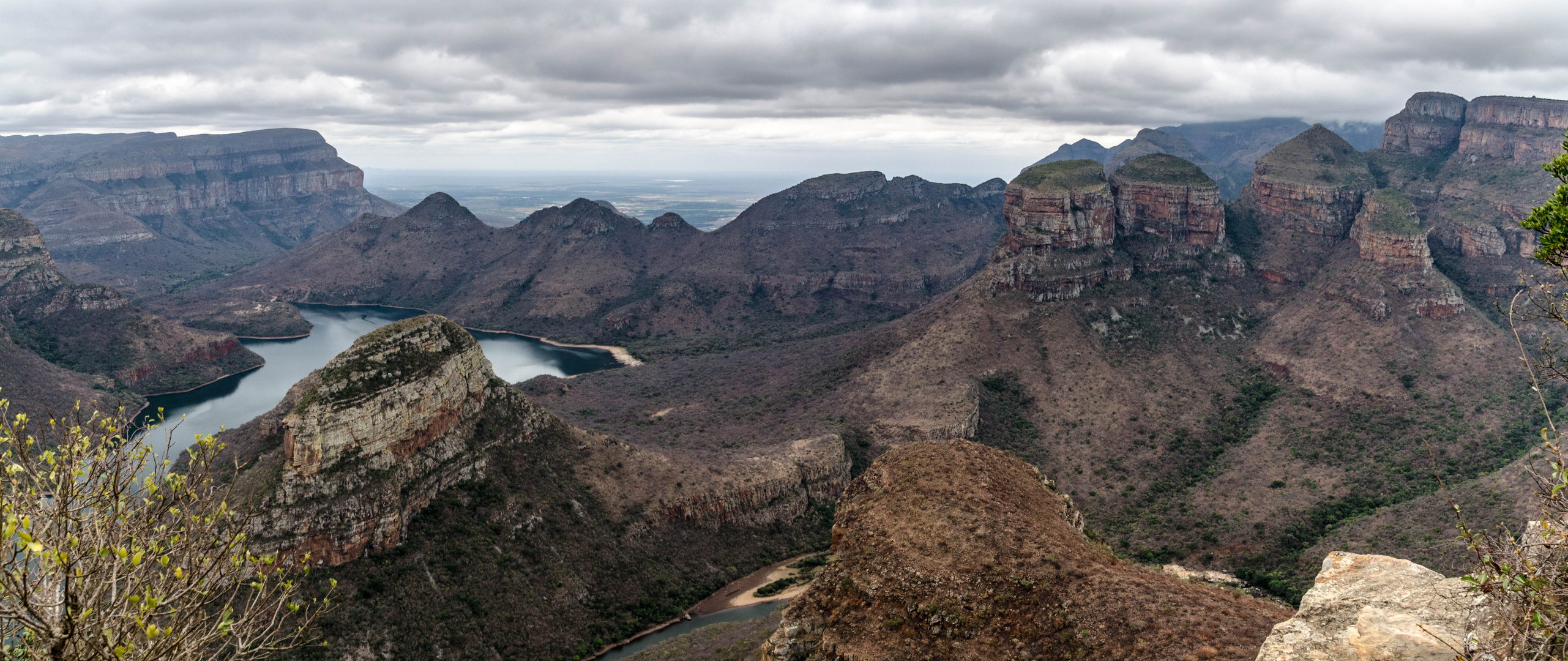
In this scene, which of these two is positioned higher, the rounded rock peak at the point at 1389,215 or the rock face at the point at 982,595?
Result: the rounded rock peak at the point at 1389,215

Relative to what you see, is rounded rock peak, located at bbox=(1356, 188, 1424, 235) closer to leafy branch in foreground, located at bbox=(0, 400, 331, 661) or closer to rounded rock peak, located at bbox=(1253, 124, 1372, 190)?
rounded rock peak, located at bbox=(1253, 124, 1372, 190)

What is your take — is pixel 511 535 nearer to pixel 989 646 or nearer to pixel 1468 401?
pixel 989 646

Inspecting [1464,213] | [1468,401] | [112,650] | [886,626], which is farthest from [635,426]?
[1464,213]

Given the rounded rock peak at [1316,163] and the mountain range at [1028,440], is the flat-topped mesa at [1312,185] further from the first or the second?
the mountain range at [1028,440]

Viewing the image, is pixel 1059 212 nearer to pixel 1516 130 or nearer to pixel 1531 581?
pixel 1516 130

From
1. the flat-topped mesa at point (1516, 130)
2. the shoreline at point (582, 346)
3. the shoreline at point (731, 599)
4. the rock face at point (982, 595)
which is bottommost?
the shoreline at point (731, 599)

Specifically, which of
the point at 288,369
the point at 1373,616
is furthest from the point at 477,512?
the point at 288,369

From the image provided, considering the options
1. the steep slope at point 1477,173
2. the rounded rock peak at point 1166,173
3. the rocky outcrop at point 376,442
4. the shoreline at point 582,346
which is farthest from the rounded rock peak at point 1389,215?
the shoreline at point 582,346
